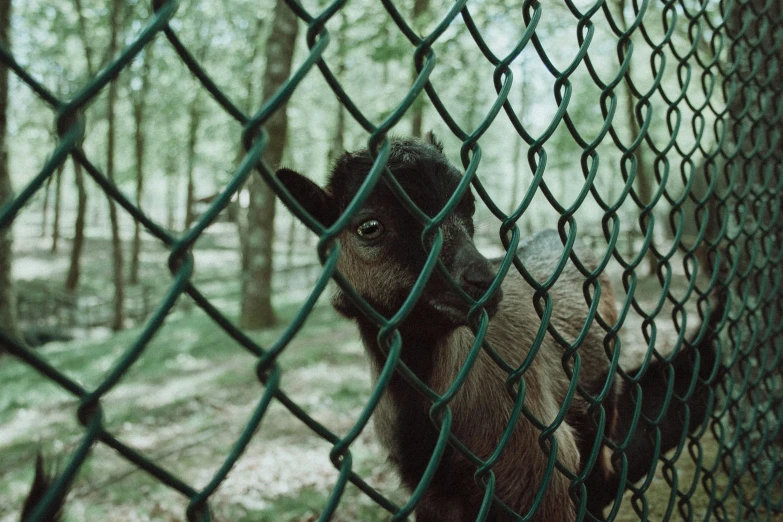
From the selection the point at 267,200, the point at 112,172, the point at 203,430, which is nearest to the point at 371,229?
the point at 203,430

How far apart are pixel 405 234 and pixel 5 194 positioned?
805 centimetres

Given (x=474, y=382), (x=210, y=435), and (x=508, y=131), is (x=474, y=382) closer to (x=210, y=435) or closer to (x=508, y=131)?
(x=210, y=435)

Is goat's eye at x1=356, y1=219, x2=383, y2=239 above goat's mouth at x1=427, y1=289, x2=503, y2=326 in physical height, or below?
above

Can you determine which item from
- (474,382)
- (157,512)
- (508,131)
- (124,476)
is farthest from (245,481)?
(508,131)

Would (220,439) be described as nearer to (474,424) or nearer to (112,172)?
(474,424)

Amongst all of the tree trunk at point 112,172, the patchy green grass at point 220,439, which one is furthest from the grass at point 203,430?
the tree trunk at point 112,172

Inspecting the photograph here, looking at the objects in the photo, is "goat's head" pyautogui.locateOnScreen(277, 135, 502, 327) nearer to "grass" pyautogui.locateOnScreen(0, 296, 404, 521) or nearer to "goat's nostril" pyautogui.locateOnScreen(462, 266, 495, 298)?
"goat's nostril" pyautogui.locateOnScreen(462, 266, 495, 298)

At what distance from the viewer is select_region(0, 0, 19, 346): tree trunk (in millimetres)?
6593

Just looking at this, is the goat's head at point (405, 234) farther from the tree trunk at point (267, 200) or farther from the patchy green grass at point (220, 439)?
the tree trunk at point (267, 200)

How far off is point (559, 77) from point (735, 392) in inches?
112

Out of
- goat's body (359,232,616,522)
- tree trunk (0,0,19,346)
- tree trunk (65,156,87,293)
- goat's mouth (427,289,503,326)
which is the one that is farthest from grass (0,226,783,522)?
tree trunk (65,156,87,293)

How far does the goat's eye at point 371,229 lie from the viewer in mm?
2283

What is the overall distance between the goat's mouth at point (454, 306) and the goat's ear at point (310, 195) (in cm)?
68

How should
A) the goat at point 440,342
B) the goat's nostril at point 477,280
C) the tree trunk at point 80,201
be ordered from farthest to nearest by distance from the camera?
the tree trunk at point 80,201 → the goat at point 440,342 → the goat's nostril at point 477,280
